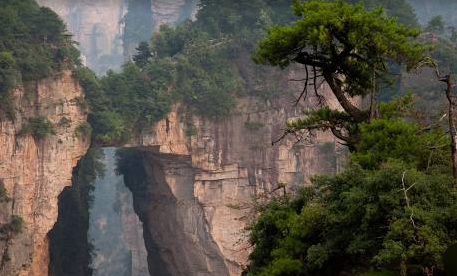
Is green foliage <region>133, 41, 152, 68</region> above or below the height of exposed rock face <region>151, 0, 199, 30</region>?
below

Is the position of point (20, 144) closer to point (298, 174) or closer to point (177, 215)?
point (177, 215)

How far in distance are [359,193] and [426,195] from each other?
0.68 m

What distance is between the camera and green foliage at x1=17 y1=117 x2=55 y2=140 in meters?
18.1

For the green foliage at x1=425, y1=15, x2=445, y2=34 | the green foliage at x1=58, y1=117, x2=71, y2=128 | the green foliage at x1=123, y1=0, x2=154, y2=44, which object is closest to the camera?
the green foliage at x1=58, y1=117, x2=71, y2=128

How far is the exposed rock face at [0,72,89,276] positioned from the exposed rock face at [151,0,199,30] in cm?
3028

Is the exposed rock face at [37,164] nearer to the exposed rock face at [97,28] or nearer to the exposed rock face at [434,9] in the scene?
the exposed rock face at [434,9]

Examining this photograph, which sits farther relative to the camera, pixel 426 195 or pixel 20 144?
pixel 20 144

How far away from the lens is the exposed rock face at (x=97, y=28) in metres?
60.1

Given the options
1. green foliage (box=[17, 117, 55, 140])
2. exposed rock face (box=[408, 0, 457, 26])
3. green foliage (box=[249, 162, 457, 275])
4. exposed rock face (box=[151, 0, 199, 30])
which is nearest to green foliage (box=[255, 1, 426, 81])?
green foliage (box=[249, 162, 457, 275])

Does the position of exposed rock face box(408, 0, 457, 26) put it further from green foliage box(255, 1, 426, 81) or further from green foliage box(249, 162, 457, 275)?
green foliage box(249, 162, 457, 275)

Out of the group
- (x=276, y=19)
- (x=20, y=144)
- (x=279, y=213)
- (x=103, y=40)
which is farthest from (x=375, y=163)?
(x=103, y=40)

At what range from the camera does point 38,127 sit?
1825cm

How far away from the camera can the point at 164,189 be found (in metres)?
22.9

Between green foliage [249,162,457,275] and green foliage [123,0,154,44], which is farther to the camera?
green foliage [123,0,154,44]
